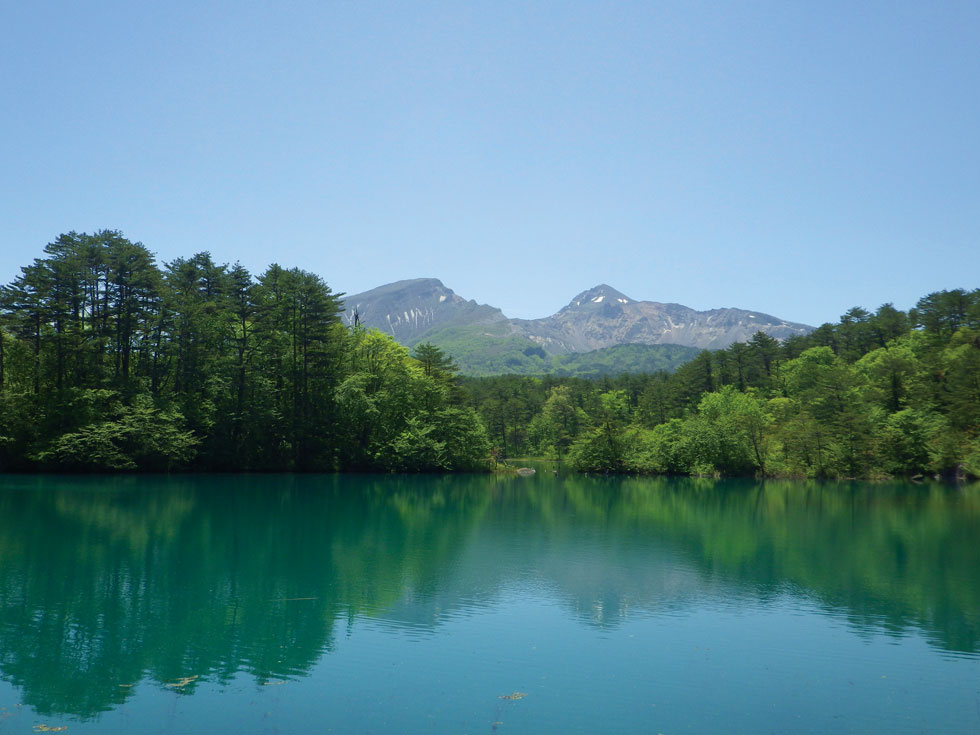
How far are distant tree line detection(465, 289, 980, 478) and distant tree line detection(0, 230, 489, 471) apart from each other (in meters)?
19.4

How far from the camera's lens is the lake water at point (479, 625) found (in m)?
9.59

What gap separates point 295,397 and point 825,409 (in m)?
50.1

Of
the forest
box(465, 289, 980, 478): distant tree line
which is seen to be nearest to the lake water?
the forest

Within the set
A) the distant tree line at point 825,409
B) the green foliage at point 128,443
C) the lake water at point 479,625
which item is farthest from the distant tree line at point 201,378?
the lake water at point 479,625

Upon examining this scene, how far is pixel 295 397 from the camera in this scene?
61.3 m

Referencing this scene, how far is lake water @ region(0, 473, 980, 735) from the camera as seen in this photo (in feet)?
31.4

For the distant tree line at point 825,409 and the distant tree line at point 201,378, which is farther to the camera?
the distant tree line at point 825,409

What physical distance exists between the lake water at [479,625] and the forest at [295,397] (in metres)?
23.3

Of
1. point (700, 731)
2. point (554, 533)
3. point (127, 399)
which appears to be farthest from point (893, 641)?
point (127, 399)

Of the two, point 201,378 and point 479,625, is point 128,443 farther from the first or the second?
point 479,625

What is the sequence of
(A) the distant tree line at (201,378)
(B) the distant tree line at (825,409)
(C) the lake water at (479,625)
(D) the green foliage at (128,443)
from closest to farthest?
(C) the lake water at (479,625), (D) the green foliage at (128,443), (A) the distant tree line at (201,378), (B) the distant tree line at (825,409)

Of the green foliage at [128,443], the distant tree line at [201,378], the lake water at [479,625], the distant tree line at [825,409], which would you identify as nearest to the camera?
the lake water at [479,625]

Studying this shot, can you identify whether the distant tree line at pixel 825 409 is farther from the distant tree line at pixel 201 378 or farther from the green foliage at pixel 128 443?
the green foliage at pixel 128 443

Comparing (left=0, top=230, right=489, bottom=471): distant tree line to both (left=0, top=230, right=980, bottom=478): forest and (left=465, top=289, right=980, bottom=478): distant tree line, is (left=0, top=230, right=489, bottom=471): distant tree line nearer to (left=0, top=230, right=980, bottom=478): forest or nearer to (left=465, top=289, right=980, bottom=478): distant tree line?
(left=0, top=230, right=980, bottom=478): forest
